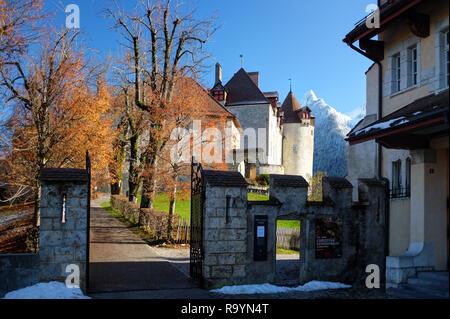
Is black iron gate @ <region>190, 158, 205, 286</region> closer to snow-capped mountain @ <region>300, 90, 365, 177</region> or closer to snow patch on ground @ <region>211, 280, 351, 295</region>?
snow patch on ground @ <region>211, 280, 351, 295</region>

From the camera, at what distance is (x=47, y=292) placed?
919 centimetres

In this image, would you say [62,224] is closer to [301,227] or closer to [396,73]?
[301,227]

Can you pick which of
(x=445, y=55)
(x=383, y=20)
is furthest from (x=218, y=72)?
(x=445, y=55)

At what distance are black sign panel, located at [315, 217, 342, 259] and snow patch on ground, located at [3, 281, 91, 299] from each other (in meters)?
6.14

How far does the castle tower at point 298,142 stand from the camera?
63.8 meters

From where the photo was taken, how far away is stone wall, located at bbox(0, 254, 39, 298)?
9.35 metres

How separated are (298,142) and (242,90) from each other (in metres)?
13.9

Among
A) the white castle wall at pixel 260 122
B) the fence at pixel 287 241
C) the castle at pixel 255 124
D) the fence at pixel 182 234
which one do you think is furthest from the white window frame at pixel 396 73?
the white castle wall at pixel 260 122

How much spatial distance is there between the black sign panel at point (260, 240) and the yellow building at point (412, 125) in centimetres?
299

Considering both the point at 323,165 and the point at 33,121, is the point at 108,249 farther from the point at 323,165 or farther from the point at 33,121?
the point at 323,165

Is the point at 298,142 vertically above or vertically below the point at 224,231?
above

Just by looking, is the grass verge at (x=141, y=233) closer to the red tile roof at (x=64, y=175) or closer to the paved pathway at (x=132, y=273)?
the paved pathway at (x=132, y=273)
